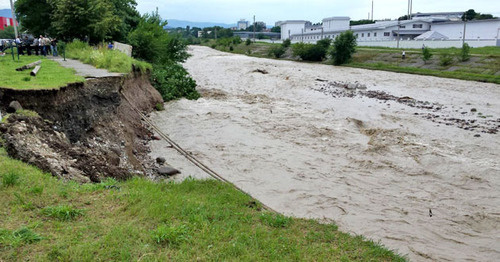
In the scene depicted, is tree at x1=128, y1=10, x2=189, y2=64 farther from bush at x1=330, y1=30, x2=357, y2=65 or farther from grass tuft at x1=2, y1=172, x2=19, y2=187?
bush at x1=330, y1=30, x2=357, y2=65

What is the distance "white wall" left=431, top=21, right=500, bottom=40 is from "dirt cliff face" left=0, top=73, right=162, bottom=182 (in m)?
66.5

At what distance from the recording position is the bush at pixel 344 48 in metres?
48.7

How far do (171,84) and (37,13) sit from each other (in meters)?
12.6

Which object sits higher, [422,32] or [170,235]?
[422,32]

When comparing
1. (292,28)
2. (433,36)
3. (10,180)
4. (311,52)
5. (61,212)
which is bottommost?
(61,212)

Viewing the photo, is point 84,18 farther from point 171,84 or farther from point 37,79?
point 37,79

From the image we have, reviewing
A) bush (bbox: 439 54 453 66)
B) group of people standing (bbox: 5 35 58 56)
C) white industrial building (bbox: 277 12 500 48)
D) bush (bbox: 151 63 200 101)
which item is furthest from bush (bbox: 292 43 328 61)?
group of people standing (bbox: 5 35 58 56)

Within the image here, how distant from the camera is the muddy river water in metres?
8.00

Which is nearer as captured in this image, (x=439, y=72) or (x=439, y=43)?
(x=439, y=72)

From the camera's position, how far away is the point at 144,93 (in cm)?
1938

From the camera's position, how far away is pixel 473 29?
64.9 metres

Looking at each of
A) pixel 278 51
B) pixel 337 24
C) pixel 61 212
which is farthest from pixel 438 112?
pixel 337 24

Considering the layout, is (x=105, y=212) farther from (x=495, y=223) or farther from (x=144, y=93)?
(x=144, y=93)

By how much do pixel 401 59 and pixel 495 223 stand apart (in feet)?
138
